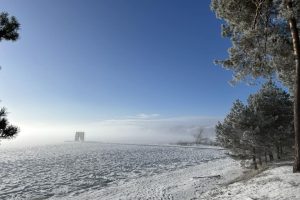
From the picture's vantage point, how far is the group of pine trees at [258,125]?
76.8 ft

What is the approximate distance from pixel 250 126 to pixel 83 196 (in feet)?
48.7

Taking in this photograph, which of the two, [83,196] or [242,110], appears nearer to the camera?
[83,196]

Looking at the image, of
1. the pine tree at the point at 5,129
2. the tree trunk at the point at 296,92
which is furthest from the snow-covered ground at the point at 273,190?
the pine tree at the point at 5,129

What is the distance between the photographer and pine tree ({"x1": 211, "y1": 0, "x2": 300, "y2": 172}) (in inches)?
537

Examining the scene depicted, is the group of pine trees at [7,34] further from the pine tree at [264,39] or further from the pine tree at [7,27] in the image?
the pine tree at [264,39]

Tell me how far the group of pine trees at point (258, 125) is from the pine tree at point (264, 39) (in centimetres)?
650

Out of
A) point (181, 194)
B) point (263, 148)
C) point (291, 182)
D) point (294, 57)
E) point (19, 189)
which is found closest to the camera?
point (291, 182)

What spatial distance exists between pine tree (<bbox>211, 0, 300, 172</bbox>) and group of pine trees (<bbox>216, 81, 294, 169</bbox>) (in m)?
6.50

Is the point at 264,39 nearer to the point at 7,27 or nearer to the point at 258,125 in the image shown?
the point at 258,125

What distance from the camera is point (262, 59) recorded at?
1656cm

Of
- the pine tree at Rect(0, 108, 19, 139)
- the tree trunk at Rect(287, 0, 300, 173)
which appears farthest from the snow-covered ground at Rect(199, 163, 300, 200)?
the pine tree at Rect(0, 108, 19, 139)

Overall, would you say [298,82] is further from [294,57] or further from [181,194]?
[181,194]

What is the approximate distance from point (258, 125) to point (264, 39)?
10.1 meters

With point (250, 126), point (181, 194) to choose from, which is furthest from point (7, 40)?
point (250, 126)
